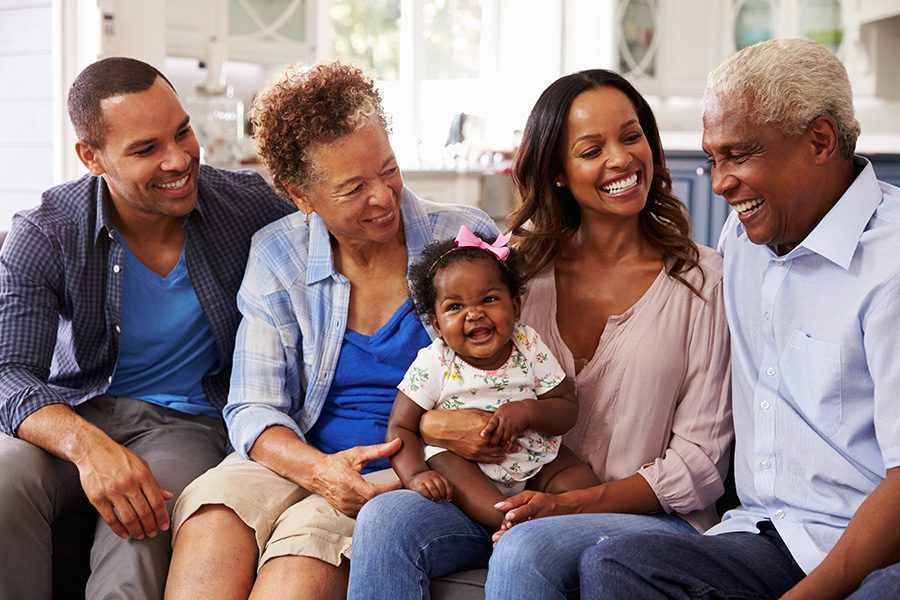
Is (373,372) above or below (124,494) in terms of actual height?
above

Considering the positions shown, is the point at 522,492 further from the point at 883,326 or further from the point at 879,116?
the point at 879,116

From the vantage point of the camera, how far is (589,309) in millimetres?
2078

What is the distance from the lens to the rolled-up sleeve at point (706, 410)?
1.93 meters

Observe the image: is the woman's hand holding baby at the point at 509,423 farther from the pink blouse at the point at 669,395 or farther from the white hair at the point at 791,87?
the white hair at the point at 791,87

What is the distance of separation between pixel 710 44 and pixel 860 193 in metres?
4.70

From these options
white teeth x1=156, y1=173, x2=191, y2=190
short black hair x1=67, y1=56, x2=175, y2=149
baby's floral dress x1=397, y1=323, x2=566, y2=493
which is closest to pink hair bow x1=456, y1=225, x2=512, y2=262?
baby's floral dress x1=397, y1=323, x2=566, y2=493

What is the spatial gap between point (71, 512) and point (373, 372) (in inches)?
25.9

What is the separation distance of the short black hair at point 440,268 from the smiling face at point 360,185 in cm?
11

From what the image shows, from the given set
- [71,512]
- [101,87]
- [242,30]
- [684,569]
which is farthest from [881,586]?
[242,30]

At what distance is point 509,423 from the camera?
188 cm

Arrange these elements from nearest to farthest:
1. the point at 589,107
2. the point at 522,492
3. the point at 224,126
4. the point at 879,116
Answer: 1. the point at 522,492
2. the point at 589,107
3. the point at 224,126
4. the point at 879,116

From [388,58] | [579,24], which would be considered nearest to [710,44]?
[579,24]

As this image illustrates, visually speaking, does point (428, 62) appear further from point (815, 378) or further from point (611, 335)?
point (815, 378)

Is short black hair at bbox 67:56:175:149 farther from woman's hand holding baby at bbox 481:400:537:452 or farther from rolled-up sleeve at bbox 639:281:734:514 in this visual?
rolled-up sleeve at bbox 639:281:734:514
